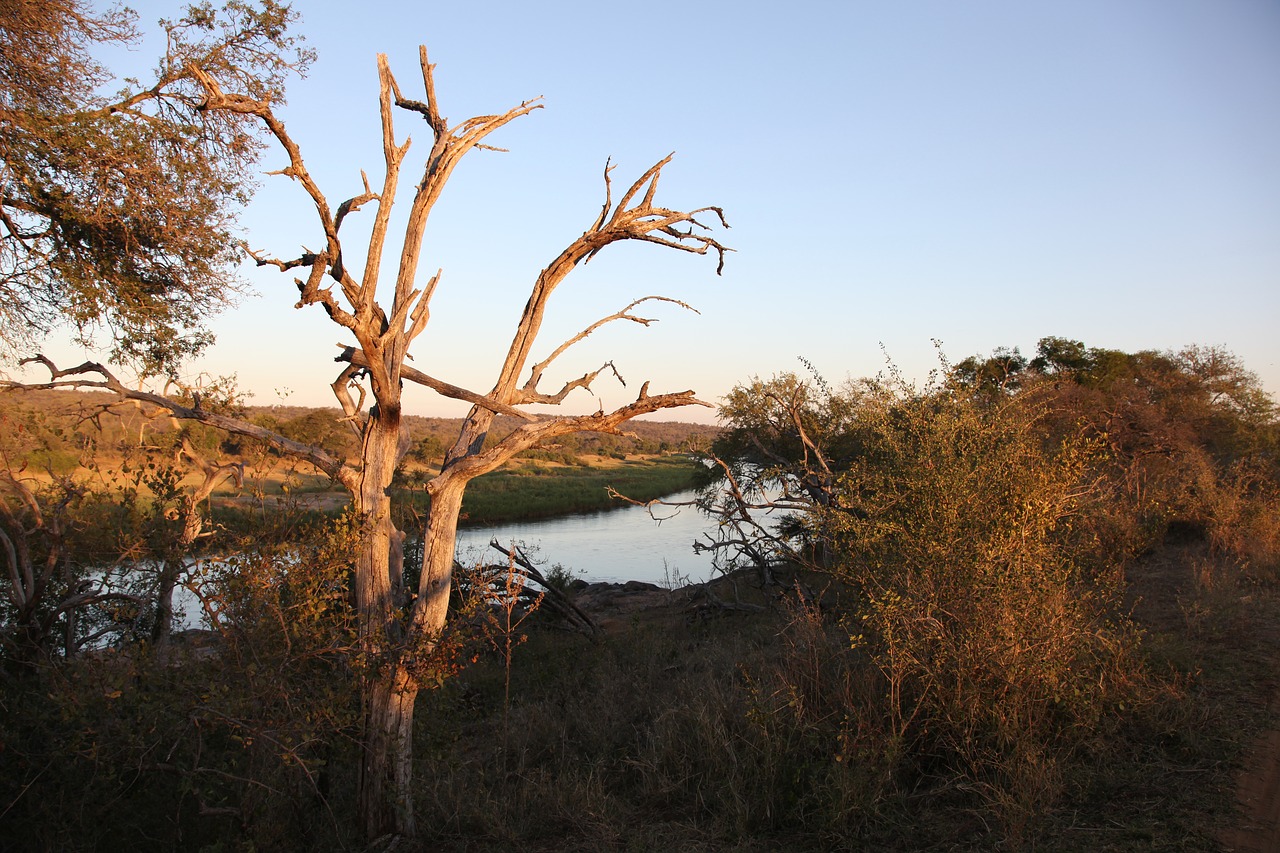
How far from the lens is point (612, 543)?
28.0m

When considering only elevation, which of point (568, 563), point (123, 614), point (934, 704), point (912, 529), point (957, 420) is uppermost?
point (957, 420)

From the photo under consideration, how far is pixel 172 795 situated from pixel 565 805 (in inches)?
98.7

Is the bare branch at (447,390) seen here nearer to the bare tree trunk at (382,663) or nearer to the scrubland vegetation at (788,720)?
the bare tree trunk at (382,663)

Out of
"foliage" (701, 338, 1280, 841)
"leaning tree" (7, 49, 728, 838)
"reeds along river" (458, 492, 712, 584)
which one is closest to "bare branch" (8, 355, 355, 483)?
"leaning tree" (7, 49, 728, 838)

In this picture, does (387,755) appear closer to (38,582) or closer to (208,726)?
(208,726)

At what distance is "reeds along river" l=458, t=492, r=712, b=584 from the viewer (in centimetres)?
2195

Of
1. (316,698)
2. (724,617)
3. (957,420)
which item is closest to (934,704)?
(957,420)

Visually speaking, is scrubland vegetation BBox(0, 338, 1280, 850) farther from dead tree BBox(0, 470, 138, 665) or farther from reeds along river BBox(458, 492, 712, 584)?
reeds along river BBox(458, 492, 712, 584)

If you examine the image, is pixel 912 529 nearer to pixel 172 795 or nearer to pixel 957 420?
pixel 957 420

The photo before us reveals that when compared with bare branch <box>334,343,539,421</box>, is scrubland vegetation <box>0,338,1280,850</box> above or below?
below

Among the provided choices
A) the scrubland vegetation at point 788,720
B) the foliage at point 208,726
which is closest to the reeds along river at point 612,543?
the scrubland vegetation at point 788,720

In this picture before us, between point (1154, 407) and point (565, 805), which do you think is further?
point (1154, 407)

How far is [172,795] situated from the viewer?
5078 mm

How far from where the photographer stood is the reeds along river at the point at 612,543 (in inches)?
864
